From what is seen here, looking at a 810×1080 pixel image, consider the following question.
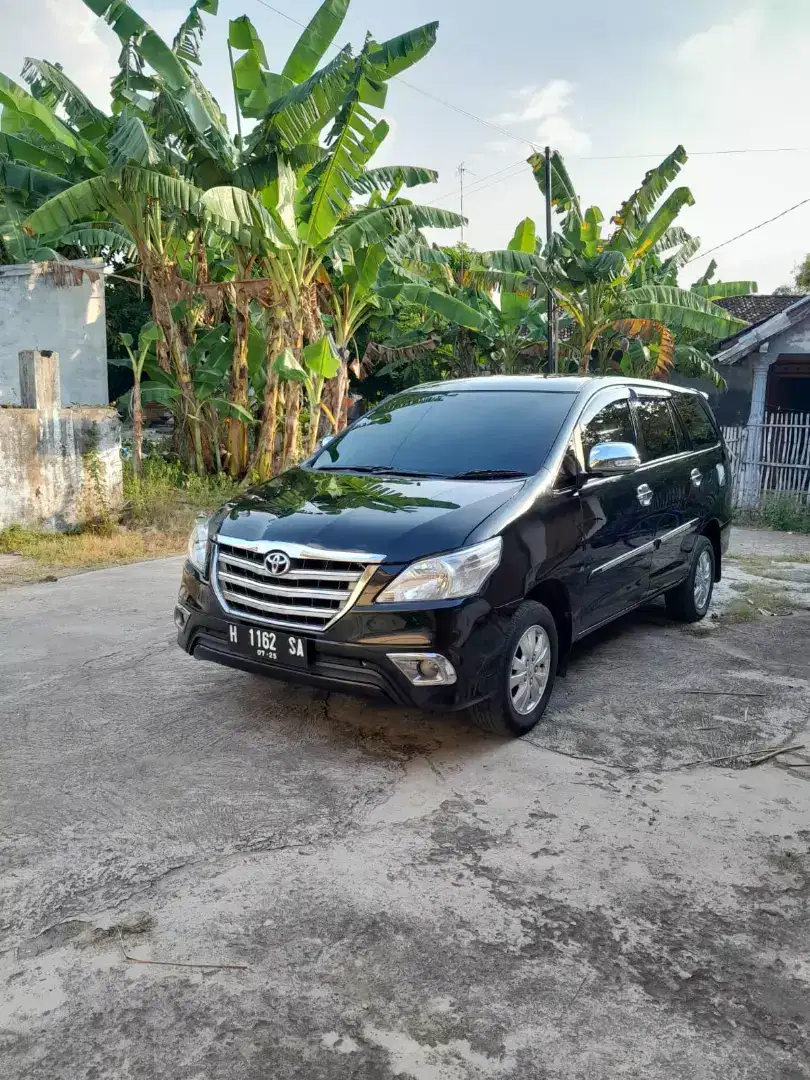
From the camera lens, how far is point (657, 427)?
5.96 m

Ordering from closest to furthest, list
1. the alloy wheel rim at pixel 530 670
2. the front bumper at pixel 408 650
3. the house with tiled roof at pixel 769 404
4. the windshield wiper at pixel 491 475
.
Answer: the front bumper at pixel 408 650 → the alloy wheel rim at pixel 530 670 → the windshield wiper at pixel 491 475 → the house with tiled roof at pixel 769 404

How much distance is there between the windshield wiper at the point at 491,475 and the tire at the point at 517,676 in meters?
0.69

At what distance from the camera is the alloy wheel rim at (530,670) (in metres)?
4.21

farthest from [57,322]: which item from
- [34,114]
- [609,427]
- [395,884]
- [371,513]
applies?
[395,884]

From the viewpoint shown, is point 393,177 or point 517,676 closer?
point 517,676

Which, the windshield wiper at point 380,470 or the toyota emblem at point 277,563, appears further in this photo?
the windshield wiper at point 380,470

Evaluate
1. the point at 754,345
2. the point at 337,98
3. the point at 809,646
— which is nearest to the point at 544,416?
the point at 809,646

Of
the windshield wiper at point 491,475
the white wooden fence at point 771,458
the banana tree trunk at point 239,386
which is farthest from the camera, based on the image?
the white wooden fence at point 771,458

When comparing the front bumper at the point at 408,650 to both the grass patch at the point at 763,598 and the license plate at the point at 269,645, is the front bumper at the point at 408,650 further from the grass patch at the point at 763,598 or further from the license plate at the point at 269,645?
the grass patch at the point at 763,598

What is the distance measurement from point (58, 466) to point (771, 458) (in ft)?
34.5

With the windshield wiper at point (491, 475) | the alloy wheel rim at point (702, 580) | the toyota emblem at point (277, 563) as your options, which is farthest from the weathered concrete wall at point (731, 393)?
the toyota emblem at point (277, 563)

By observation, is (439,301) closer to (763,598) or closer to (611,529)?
(763,598)

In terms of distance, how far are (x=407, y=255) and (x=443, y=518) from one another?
1053 centimetres

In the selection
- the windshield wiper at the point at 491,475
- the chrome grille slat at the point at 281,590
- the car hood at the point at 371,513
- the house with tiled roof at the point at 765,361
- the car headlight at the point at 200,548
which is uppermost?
the house with tiled roof at the point at 765,361
